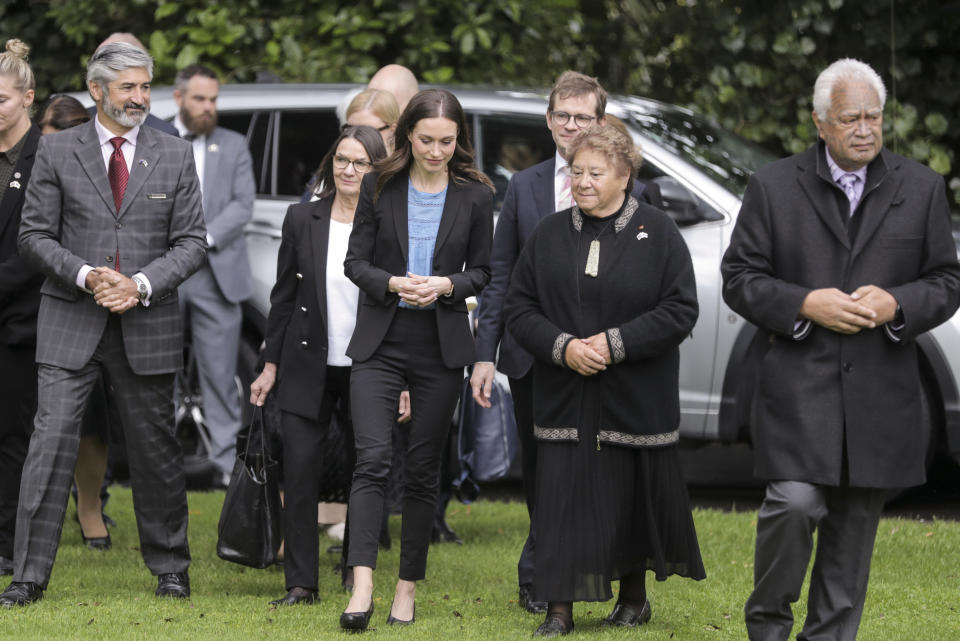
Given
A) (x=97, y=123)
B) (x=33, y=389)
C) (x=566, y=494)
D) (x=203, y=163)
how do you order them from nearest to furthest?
(x=566, y=494) < (x=97, y=123) < (x=33, y=389) < (x=203, y=163)

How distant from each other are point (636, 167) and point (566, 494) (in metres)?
1.24

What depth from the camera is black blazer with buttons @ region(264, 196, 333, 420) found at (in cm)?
643

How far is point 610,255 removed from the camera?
5.82 metres

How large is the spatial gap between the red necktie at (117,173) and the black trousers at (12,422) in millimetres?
964

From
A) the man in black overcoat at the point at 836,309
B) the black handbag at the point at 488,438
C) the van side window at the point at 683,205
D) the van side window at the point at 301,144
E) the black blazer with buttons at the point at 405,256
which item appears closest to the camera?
the man in black overcoat at the point at 836,309

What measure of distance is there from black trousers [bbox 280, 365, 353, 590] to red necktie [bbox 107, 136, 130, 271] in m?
1.08

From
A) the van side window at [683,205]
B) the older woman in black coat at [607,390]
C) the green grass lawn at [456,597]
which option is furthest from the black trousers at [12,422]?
the van side window at [683,205]

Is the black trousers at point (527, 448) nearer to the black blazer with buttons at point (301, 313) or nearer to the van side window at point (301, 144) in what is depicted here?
the black blazer with buttons at point (301, 313)

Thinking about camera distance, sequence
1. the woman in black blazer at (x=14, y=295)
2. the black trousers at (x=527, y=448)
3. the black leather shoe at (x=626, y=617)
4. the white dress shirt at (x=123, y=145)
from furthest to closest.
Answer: the woman in black blazer at (x=14, y=295) < the black trousers at (x=527, y=448) < the white dress shirt at (x=123, y=145) < the black leather shoe at (x=626, y=617)

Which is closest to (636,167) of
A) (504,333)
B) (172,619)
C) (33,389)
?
(504,333)

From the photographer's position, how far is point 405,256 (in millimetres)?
6207

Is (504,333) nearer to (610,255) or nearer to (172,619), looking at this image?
(610,255)

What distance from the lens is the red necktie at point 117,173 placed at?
6.36 metres

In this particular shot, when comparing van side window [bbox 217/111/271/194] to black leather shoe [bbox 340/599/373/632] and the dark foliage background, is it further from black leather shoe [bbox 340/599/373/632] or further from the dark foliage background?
black leather shoe [bbox 340/599/373/632]
